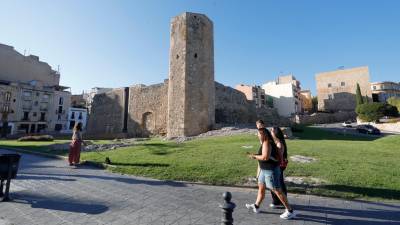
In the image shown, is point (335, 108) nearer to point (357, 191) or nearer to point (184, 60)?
point (184, 60)

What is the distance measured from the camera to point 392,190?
602cm

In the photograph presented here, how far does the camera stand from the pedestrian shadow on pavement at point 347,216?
4.37 metres

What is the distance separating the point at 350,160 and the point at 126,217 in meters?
8.05

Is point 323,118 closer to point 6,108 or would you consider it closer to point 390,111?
point 390,111

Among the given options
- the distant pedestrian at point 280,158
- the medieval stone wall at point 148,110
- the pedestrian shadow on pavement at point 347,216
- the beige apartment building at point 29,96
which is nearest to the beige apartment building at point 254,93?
the medieval stone wall at point 148,110

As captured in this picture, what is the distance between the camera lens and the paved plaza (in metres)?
4.47

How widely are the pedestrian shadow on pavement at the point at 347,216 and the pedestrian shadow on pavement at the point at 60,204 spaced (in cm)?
393

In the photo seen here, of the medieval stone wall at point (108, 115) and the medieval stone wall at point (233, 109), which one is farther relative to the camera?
the medieval stone wall at point (108, 115)

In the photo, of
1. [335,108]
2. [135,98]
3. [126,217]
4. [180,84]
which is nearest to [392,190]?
[126,217]

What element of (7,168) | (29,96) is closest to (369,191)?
(7,168)

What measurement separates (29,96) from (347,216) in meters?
53.3

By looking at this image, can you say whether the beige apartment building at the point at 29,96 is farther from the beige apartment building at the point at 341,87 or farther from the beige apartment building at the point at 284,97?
the beige apartment building at the point at 341,87

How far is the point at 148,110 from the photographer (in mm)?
27766

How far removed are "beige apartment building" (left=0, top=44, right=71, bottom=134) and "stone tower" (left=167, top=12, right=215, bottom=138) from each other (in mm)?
33340
